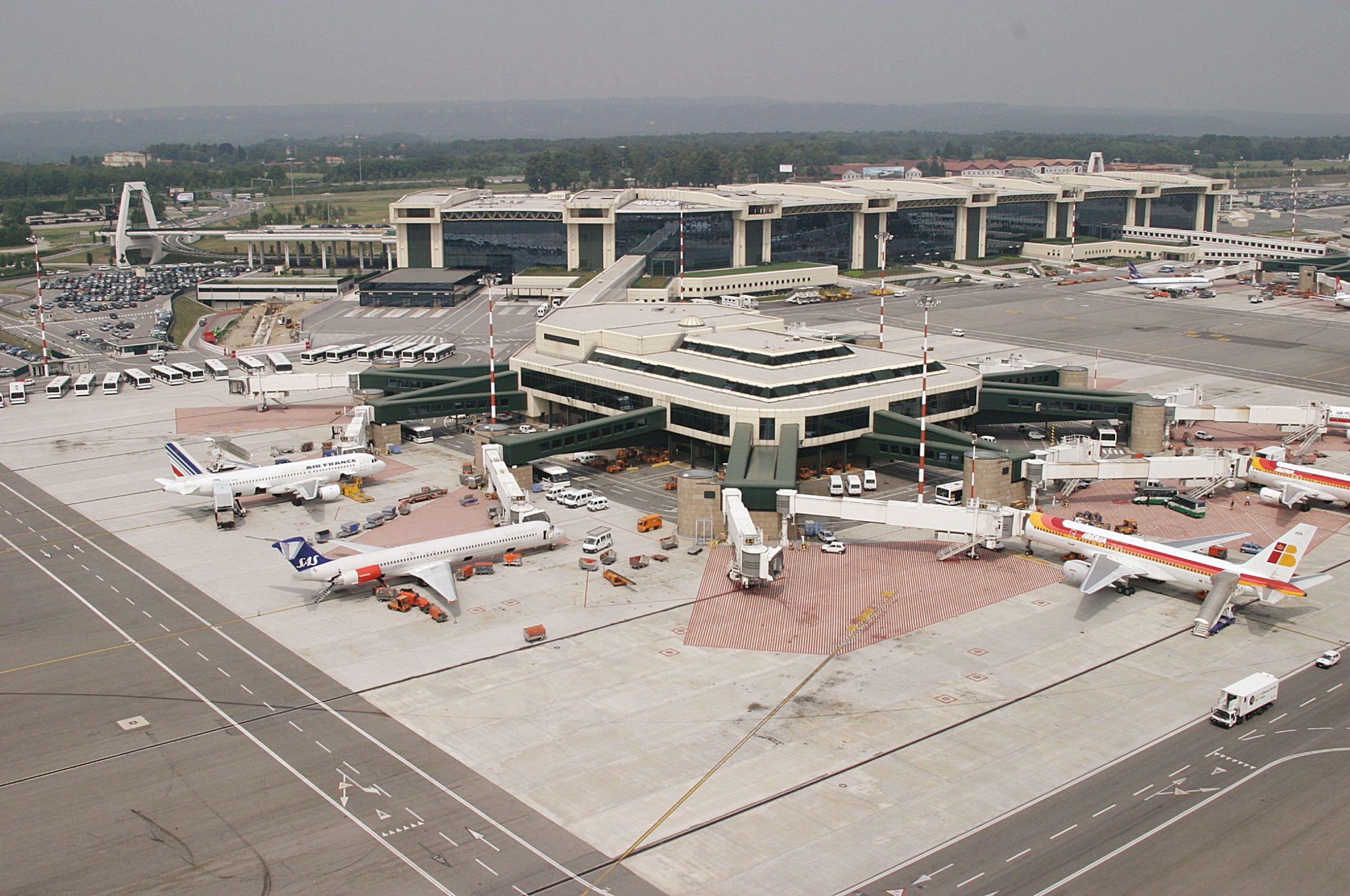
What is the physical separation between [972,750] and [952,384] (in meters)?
55.4

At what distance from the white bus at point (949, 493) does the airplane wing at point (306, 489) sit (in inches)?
1886

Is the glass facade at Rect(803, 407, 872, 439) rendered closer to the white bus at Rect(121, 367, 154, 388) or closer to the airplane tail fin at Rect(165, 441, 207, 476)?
the airplane tail fin at Rect(165, 441, 207, 476)

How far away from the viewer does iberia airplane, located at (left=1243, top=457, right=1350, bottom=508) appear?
8625 centimetres

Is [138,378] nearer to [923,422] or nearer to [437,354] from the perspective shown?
[437,354]

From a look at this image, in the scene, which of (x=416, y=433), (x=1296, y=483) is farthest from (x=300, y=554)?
(x=1296, y=483)

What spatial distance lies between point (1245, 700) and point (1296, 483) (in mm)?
40157

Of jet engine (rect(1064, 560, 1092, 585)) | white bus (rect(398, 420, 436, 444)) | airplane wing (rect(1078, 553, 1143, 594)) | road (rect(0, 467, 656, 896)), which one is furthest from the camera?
white bus (rect(398, 420, 436, 444))

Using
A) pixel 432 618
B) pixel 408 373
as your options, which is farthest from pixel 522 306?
pixel 432 618

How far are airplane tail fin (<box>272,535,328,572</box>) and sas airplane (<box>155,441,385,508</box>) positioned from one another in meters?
19.4

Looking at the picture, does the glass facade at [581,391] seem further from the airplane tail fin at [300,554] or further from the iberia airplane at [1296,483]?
the iberia airplane at [1296,483]

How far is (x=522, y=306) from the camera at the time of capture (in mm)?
196750

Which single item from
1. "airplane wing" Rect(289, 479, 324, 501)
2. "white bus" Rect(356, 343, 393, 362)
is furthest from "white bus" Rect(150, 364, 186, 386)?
"airplane wing" Rect(289, 479, 324, 501)

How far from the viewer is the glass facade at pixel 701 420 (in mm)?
94688

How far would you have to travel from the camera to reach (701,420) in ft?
317
